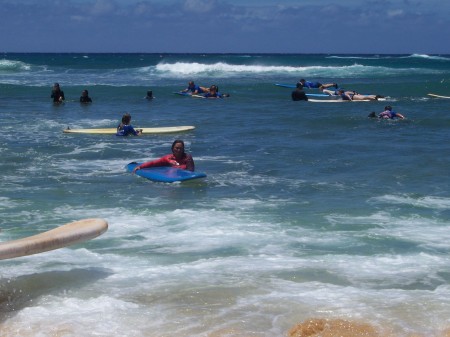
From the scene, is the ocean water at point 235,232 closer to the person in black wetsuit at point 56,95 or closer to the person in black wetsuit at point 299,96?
the person in black wetsuit at point 56,95

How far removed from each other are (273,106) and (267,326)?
82.2 feet

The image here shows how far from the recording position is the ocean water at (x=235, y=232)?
709 cm

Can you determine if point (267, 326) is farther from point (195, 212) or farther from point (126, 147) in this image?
point (126, 147)

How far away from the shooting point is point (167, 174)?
552 inches

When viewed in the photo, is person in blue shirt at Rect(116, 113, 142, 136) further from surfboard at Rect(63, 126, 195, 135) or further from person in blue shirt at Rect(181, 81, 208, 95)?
person in blue shirt at Rect(181, 81, 208, 95)

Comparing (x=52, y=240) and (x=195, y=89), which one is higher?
(x=52, y=240)

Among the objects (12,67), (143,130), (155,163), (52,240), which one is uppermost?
(52,240)

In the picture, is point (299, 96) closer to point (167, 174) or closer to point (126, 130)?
point (126, 130)

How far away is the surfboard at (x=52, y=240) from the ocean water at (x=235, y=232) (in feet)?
1.70

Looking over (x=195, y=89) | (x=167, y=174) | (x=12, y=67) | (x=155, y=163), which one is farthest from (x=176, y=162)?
(x=12, y=67)

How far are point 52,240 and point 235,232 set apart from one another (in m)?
3.29

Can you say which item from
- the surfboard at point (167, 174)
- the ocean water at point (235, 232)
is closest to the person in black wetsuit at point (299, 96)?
the ocean water at point (235, 232)

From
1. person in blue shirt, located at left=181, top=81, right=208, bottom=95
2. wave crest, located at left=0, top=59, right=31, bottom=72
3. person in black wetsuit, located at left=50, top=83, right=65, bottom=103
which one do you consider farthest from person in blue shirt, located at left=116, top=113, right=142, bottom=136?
wave crest, located at left=0, top=59, right=31, bottom=72

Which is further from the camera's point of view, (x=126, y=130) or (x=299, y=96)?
(x=299, y=96)
